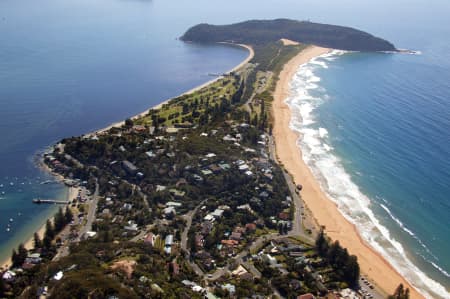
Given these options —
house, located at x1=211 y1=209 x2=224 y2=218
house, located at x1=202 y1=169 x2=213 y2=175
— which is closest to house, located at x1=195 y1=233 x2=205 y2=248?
house, located at x1=211 y1=209 x2=224 y2=218

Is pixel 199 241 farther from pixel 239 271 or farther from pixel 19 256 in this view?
pixel 19 256

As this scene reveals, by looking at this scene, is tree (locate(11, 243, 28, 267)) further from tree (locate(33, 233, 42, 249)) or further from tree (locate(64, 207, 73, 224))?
tree (locate(64, 207, 73, 224))

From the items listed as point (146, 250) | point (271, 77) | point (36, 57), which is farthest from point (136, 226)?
point (36, 57)

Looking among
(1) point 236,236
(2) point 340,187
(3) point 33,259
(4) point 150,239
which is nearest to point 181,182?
(4) point 150,239

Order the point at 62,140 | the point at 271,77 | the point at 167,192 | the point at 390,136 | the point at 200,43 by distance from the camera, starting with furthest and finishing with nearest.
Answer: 1. the point at 200,43
2. the point at 271,77
3. the point at 390,136
4. the point at 62,140
5. the point at 167,192

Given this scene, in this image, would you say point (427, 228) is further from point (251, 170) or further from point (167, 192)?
point (167, 192)

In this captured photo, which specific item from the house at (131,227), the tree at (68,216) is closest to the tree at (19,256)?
the tree at (68,216)
